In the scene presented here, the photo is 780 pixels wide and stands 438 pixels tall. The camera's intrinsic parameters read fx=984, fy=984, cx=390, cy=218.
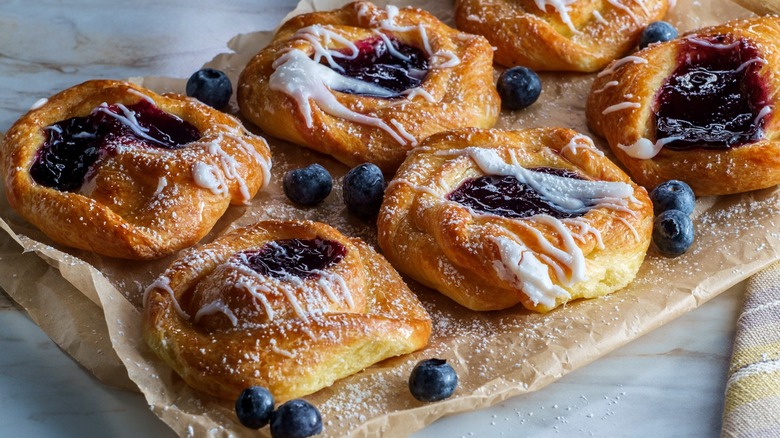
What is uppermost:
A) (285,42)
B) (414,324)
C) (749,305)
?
(285,42)

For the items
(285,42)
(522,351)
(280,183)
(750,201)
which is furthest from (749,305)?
(285,42)

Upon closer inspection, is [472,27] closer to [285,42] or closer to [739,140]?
[285,42]

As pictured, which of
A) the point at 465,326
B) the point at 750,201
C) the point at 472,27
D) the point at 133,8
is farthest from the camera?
the point at 133,8

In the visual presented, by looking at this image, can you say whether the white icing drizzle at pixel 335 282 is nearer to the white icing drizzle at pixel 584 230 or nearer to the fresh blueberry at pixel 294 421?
the fresh blueberry at pixel 294 421

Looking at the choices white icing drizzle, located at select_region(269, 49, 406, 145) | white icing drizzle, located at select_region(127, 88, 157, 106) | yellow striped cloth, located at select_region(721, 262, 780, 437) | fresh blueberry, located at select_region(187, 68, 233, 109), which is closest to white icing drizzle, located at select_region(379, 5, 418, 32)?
white icing drizzle, located at select_region(269, 49, 406, 145)

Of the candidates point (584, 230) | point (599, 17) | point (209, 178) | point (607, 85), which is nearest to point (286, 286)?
point (209, 178)

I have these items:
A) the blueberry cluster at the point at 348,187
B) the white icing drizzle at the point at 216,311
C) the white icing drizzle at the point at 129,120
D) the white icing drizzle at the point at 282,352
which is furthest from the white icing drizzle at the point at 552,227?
the white icing drizzle at the point at 129,120

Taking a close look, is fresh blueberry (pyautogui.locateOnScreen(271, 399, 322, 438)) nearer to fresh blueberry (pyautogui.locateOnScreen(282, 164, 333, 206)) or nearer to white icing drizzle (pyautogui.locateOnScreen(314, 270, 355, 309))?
white icing drizzle (pyautogui.locateOnScreen(314, 270, 355, 309))
